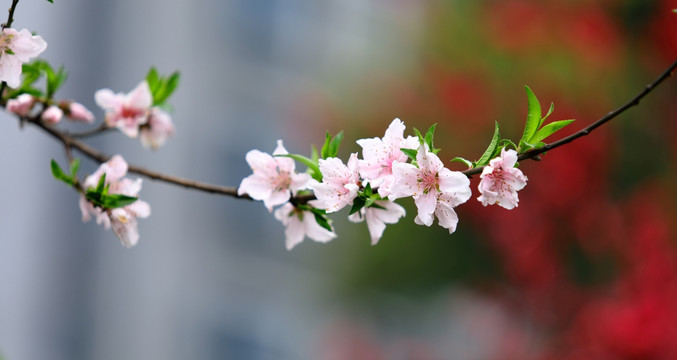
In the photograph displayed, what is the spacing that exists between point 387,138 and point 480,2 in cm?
327

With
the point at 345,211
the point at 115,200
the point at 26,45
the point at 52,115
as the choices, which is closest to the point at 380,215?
the point at 115,200

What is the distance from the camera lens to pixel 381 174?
2.71 ft

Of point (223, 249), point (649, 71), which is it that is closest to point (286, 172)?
point (649, 71)

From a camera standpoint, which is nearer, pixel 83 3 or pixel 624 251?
pixel 624 251

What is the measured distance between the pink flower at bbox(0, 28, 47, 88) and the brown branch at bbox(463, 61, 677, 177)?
1.54 feet

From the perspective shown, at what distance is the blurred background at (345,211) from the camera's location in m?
3.32

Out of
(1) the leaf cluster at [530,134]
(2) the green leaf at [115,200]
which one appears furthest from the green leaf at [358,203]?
(2) the green leaf at [115,200]

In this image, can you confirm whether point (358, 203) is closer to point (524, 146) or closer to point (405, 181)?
point (405, 181)

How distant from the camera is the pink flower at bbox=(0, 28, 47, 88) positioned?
2.77 feet

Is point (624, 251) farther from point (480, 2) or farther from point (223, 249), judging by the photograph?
point (223, 249)

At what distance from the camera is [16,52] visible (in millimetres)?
857

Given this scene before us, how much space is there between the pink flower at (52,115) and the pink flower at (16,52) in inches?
Answer: 11.8

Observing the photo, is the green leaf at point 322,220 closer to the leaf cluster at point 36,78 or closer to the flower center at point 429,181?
the flower center at point 429,181

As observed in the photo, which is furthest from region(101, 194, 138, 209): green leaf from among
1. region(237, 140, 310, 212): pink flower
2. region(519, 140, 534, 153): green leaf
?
region(519, 140, 534, 153): green leaf
